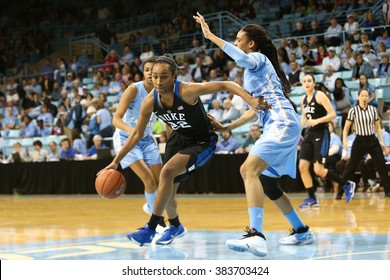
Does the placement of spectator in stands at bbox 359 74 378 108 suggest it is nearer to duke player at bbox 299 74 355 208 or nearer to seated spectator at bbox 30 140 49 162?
duke player at bbox 299 74 355 208

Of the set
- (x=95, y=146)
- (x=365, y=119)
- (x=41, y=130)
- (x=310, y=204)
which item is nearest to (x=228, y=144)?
(x=95, y=146)

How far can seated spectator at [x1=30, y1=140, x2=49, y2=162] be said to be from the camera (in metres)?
18.8

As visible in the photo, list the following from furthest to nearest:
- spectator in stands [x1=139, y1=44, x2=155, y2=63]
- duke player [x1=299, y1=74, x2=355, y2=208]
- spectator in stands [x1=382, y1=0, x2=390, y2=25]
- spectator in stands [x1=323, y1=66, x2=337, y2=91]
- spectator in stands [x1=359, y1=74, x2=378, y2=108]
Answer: spectator in stands [x1=139, y1=44, x2=155, y2=63] → spectator in stands [x1=382, y1=0, x2=390, y2=25] → spectator in stands [x1=323, y1=66, x2=337, y2=91] → spectator in stands [x1=359, y1=74, x2=378, y2=108] → duke player [x1=299, y1=74, x2=355, y2=208]

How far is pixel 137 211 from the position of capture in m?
11.5

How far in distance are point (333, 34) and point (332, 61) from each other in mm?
1217

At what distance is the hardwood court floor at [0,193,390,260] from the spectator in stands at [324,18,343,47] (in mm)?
5159

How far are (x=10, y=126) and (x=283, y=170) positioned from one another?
16.5 meters

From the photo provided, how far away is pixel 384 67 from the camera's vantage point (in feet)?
50.1

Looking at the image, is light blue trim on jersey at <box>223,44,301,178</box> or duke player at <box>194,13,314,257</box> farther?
light blue trim on jersey at <box>223,44,301,178</box>

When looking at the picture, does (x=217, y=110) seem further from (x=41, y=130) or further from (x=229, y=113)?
(x=41, y=130)

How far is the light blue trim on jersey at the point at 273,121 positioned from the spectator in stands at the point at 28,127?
48.3 feet

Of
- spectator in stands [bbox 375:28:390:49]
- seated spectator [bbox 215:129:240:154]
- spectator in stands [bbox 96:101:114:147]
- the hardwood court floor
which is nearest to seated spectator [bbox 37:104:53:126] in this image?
spectator in stands [bbox 96:101:114:147]

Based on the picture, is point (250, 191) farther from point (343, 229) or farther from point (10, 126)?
point (10, 126)
